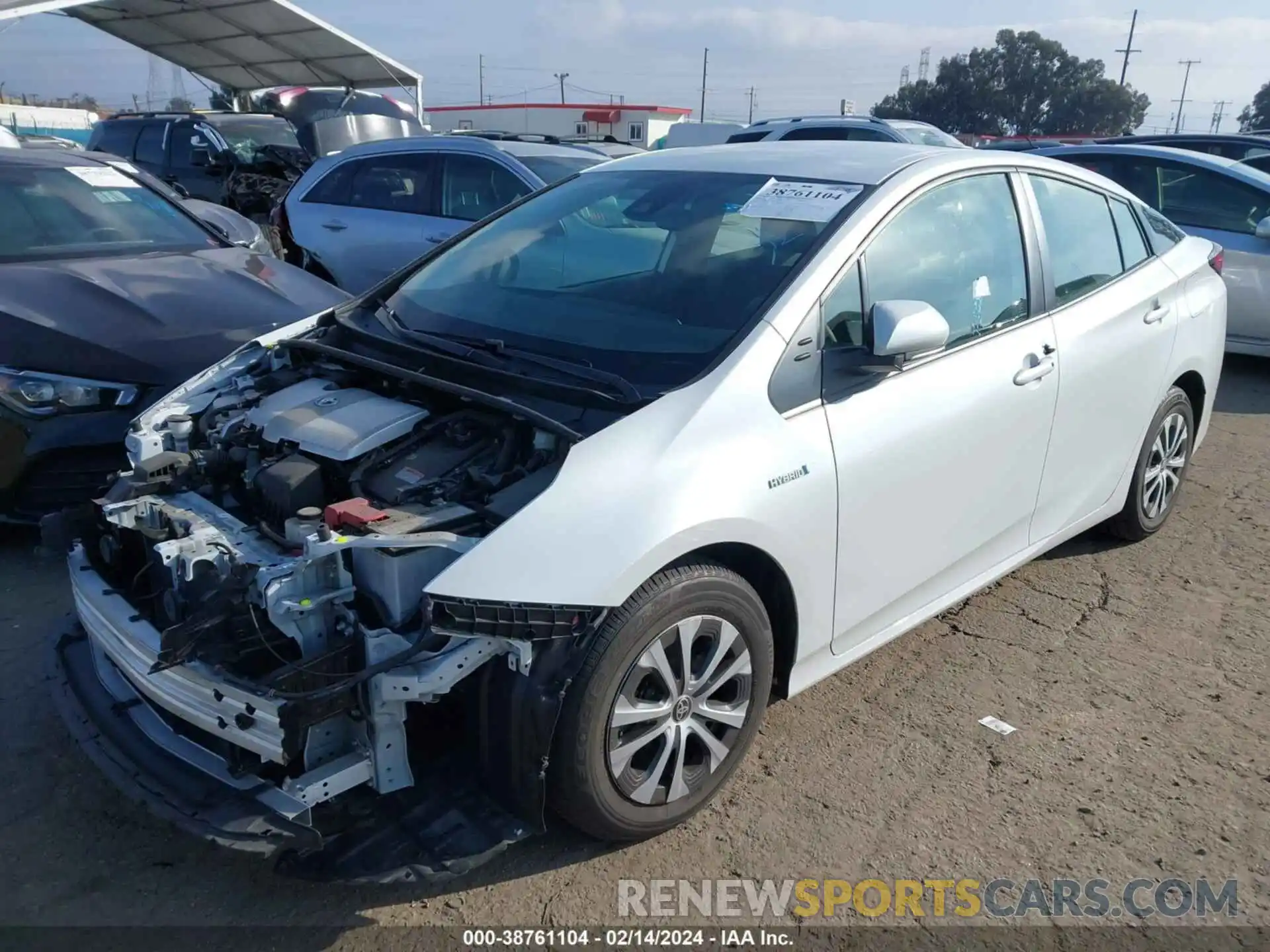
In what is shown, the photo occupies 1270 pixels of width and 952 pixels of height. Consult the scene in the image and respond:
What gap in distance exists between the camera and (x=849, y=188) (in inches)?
125

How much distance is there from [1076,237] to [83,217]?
16.5 feet

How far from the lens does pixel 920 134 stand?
42.5 ft

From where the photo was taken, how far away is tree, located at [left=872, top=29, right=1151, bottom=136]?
6738 cm

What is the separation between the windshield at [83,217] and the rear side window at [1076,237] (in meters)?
4.50

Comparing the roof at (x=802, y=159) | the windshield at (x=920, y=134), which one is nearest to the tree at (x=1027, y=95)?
the windshield at (x=920, y=134)

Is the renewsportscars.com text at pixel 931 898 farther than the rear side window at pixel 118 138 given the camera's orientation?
No

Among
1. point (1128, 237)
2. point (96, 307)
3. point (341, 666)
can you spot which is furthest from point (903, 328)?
point (96, 307)

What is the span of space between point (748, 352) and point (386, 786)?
1443mm

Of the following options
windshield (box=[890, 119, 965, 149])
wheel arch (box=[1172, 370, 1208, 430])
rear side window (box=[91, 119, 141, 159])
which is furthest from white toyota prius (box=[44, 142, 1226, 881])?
rear side window (box=[91, 119, 141, 159])

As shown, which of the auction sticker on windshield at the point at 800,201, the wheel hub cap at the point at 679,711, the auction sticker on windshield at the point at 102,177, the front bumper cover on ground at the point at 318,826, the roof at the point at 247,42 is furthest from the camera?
the roof at the point at 247,42

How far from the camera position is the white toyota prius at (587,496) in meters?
2.32

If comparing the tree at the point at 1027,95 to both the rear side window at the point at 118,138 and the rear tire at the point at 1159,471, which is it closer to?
the rear side window at the point at 118,138

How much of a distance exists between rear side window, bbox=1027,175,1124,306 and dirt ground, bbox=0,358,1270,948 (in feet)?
4.35

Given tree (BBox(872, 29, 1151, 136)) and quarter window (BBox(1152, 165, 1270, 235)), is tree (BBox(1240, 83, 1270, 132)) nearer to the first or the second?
tree (BBox(872, 29, 1151, 136))
